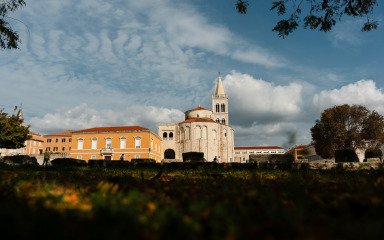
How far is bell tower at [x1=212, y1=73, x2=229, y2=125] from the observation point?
74.4 metres

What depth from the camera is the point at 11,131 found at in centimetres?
3756

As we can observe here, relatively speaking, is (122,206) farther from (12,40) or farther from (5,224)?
(12,40)

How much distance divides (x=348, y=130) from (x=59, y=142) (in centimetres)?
7878

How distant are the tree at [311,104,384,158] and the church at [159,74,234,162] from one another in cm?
2406

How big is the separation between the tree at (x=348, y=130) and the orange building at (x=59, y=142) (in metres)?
71.7

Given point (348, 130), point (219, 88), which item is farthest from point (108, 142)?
point (348, 130)

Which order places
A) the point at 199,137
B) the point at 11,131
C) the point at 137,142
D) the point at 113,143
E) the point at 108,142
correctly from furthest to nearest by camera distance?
the point at 199,137 → the point at 108,142 → the point at 113,143 → the point at 137,142 → the point at 11,131

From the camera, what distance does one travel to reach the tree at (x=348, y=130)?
3780 centimetres

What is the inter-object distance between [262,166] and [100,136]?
155 ft

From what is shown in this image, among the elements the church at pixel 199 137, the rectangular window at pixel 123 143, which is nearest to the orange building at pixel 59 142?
the church at pixel 199 137

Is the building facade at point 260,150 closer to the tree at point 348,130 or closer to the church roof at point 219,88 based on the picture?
the church roof at point 219,88

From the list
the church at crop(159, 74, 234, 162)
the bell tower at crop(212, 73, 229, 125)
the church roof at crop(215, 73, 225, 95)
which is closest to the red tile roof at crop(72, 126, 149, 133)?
the church at crop(159, 74, 234, 162)

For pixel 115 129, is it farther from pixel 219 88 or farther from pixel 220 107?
pixel 219 88

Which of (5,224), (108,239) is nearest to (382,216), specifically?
(108,239)
